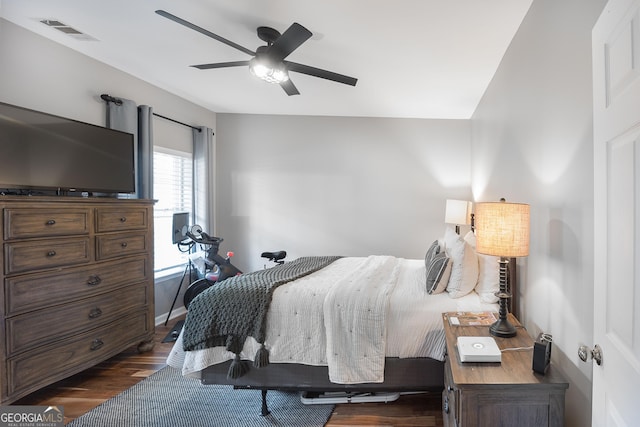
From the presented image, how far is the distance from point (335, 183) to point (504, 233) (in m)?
3.07

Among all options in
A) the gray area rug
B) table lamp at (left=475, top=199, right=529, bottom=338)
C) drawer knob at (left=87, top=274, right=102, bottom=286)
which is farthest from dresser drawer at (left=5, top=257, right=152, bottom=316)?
table lamp at (left=475, top=199, right=529, bottom=338)

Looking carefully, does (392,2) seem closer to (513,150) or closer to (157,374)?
(513,150)

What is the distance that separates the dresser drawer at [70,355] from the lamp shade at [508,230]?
2777 millimetres

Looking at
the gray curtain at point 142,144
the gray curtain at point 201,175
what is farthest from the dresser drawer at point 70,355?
the gray curtain at point 201,175

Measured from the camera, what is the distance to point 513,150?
2252mm

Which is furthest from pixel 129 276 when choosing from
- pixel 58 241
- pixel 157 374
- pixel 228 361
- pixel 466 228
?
pixel 466 228

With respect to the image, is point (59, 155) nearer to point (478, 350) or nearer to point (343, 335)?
point (343, 335)

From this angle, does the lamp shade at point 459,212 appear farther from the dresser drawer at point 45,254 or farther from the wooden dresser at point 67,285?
the dresser drawer at point 45,254

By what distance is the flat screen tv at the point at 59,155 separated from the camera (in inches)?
81.8

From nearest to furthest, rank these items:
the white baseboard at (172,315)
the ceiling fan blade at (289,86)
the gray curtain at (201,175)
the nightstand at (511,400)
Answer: the nightstand at (511,400) < the ceiling fan blade at (289,86) < the white baseboard at (172,315) < the gray curtain at (201,175)

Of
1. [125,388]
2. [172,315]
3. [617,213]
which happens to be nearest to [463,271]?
[617,213]

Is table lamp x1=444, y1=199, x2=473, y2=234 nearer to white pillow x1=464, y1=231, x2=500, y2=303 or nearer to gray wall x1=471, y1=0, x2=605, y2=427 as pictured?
gray wall x1=471, y1=0, x2=605, y2=427

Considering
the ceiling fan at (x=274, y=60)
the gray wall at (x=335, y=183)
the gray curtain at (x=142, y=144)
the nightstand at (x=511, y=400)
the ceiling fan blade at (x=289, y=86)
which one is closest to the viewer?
the nightstand at (x=511, y=400)

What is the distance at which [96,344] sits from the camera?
2.36 m
